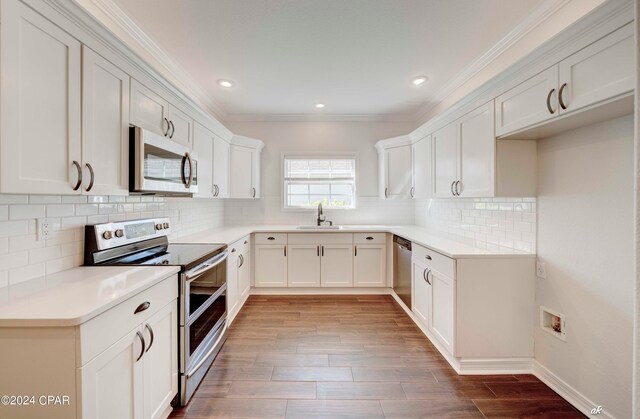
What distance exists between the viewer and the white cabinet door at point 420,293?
8.47 feet

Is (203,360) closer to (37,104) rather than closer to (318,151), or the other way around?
(37,104)

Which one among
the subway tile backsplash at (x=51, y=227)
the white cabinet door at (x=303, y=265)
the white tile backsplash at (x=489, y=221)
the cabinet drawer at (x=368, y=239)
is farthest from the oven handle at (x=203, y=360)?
the white tile backsplash at (x=489, y=221)

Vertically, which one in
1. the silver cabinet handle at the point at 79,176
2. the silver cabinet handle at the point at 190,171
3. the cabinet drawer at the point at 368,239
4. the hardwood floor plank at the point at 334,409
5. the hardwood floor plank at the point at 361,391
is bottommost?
the hardwood floor plank at the point at 334,409

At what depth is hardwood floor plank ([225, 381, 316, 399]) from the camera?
1.83m

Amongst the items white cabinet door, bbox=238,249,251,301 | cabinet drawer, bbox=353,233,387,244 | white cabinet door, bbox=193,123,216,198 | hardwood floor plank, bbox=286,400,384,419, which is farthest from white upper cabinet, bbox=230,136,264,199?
hardwood floor plank, bbox=286,400,384,419

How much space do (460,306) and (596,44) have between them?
1.76 meters

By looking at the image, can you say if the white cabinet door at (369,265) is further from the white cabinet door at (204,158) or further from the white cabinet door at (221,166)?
the white cabinet door at (204,158)

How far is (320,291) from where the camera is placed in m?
3.78

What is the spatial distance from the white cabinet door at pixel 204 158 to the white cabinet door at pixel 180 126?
0.13m

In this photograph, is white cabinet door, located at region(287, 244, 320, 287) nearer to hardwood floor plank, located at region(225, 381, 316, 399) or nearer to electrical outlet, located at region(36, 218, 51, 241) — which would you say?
hardwood floor plank, located at region(225, 381, 316, 399)

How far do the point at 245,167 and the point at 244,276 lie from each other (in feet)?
5.12

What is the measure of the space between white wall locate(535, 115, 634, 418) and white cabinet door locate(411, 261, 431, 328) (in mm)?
847

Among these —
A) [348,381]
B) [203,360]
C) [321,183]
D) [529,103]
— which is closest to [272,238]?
[321,183]

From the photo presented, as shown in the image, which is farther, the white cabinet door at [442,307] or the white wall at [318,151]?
the white wall at [318,151]
